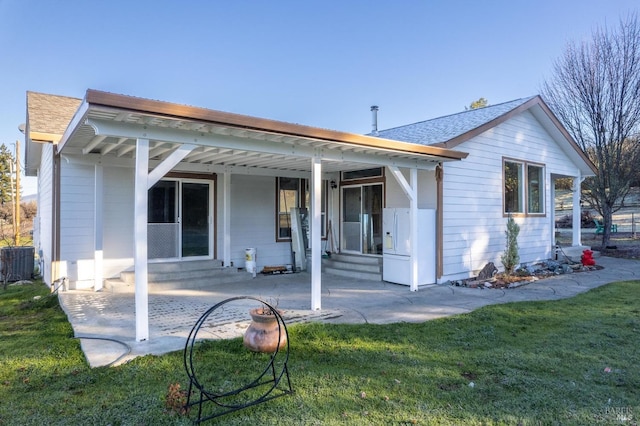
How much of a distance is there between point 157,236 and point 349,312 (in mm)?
4729

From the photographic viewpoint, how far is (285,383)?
3.44 m

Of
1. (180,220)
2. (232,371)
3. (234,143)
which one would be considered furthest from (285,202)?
(232,371)

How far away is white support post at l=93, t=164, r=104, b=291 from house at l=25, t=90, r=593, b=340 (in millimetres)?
20

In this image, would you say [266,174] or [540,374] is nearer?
[540,374]

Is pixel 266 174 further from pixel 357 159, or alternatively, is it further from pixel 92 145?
pixel 92 145

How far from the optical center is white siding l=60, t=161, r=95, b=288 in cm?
739

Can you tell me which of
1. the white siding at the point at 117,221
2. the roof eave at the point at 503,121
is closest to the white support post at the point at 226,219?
the white siding at the point at 117,221

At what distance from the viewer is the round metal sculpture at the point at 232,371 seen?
2.94m

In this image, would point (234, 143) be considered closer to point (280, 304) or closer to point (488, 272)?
point (280, 304)

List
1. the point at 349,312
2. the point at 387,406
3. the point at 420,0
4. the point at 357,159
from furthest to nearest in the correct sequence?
the point at 420,0 → the point at 357,159 → the point at 349,312 → the point at 387,406

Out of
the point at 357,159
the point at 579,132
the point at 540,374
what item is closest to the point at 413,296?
the point at 357,159

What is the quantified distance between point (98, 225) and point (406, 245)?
20.0ft

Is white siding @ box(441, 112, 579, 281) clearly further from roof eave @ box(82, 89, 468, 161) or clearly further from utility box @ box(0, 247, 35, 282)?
utility box @ box(0, 247, 35, 282)

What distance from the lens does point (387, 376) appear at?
3604 mm
